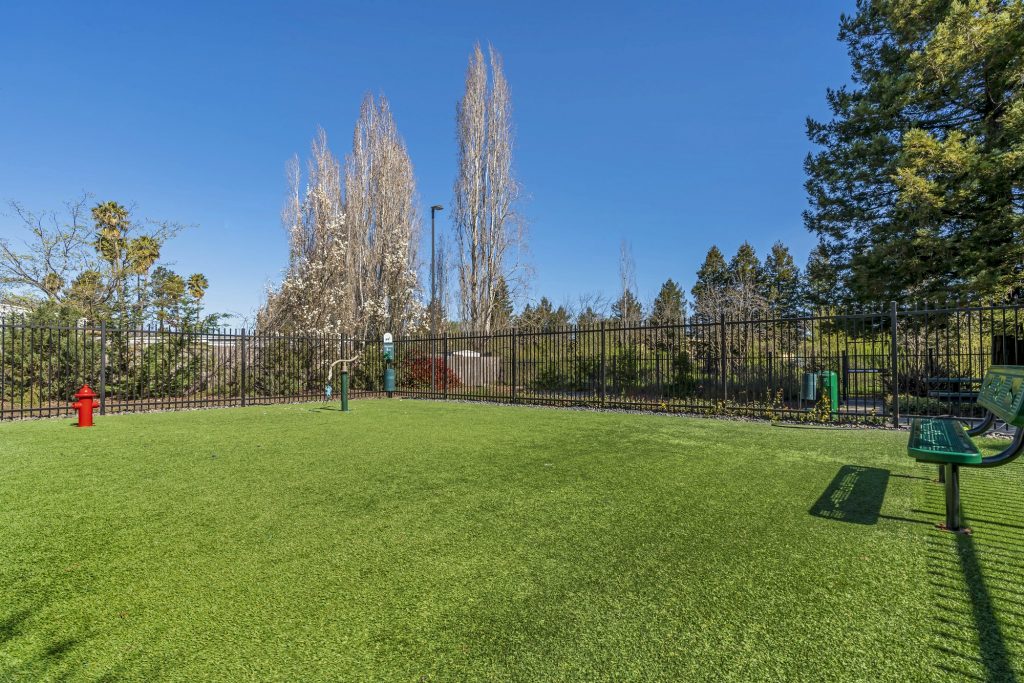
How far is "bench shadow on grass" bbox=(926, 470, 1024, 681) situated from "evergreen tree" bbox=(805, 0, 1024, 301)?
1148 centimetres

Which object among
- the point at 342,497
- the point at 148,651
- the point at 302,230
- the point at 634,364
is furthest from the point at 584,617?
the point at 302,230

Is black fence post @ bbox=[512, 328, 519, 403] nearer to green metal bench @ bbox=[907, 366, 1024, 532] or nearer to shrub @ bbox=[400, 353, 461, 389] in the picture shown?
shrub @ bbox=[400, 353, 461, 389]

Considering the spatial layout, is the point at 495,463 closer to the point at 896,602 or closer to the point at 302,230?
the point at 896,602

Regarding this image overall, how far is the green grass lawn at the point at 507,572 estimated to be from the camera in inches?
73.9

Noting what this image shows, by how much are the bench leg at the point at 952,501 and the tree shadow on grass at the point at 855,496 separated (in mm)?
396

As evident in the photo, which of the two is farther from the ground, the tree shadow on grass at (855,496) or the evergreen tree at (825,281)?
the evergreen tree at (825,281)

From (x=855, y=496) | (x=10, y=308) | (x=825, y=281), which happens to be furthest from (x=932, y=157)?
(x=10, y=308)

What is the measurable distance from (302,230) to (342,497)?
20429 millimetres

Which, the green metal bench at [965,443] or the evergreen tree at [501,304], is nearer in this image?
the green metal bench at [965,443]

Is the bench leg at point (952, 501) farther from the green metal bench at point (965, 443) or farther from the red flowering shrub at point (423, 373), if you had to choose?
the red flowering shrub at point (423, 373)

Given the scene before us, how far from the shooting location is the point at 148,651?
1.93 metres

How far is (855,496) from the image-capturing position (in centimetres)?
401

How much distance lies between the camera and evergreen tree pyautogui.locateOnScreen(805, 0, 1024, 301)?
1158 cm

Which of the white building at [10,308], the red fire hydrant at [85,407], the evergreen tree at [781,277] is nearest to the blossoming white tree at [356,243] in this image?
the white building at [10,308]
